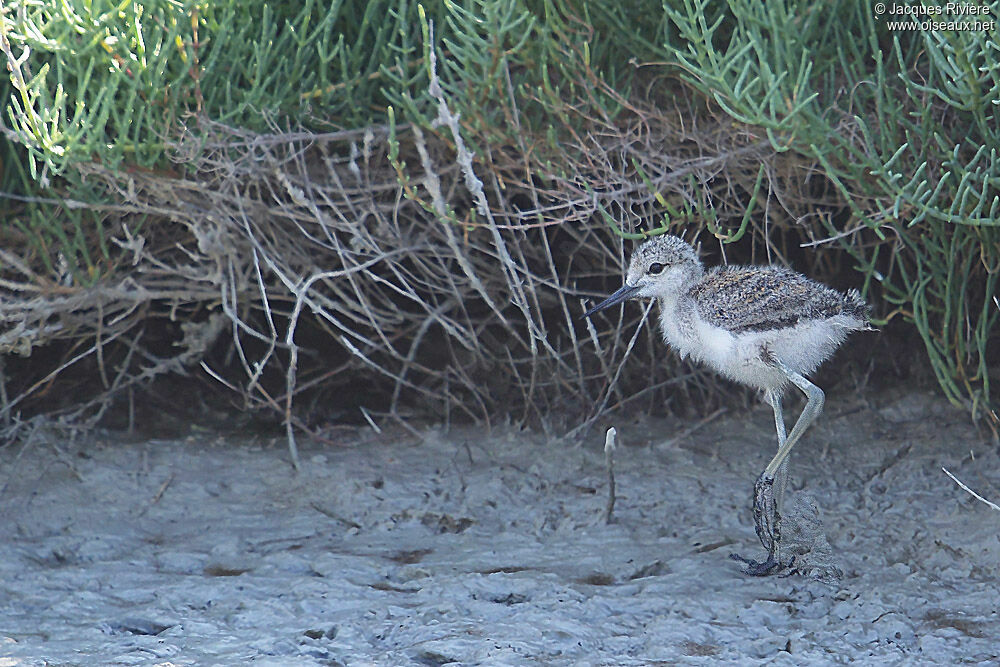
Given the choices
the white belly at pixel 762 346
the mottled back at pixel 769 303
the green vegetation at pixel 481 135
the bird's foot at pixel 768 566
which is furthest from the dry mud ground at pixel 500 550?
the mottled back at pixel 769 303

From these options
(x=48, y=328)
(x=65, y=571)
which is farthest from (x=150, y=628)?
(x=48, y=328)

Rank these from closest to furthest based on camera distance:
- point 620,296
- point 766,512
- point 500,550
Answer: point 766,512 → point 500,550 → point 620,296

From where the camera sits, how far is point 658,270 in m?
3.76

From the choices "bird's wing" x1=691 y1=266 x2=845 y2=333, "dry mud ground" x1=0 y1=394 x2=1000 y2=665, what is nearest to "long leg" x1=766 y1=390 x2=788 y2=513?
"dry mud ground" x1=0 y1=394 x2=1000 y2=665

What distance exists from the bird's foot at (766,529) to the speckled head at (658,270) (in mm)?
707

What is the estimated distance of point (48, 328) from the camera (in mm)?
4121

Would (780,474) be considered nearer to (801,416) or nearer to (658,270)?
(801,416)

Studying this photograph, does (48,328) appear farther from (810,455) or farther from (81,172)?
(810,455)

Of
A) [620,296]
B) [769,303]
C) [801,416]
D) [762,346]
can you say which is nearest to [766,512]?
[801,416]

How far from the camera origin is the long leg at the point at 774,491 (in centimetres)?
346

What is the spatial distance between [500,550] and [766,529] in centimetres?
84

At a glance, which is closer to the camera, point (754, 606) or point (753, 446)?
point (754, 606)

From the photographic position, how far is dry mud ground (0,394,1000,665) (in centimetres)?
304

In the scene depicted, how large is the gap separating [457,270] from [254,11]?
1326 mm
